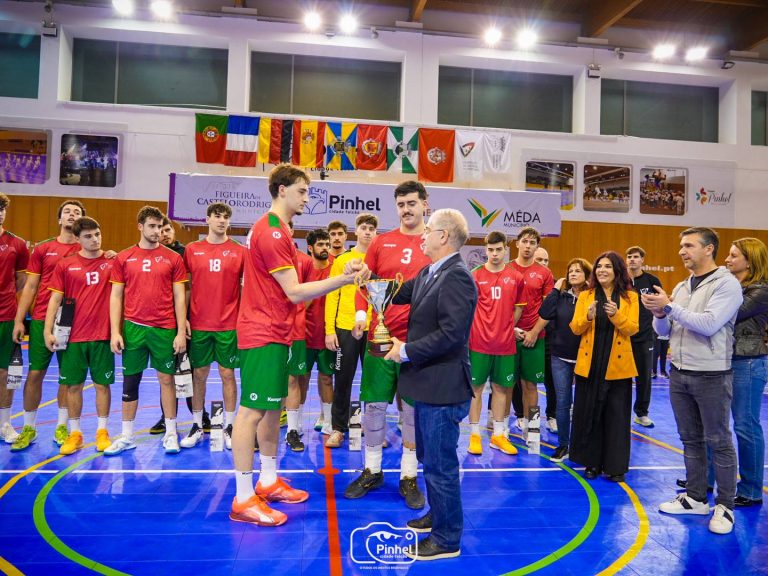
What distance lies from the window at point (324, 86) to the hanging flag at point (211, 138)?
66.6 inches

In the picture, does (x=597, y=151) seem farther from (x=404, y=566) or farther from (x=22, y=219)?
(x=22, y=219)

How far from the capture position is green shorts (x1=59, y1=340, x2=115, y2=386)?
5.02 m

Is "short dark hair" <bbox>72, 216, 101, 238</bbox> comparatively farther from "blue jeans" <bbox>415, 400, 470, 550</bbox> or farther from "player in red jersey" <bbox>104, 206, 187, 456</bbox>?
"blue jeans" <bbox>415, 400, 470, 550</bbox>

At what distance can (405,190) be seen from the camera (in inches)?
158

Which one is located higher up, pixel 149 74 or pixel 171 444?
pixel 149 74

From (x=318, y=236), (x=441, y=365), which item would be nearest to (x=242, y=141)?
(x=318, y=236)

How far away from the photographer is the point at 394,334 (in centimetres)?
408

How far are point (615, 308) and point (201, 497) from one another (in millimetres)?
3811

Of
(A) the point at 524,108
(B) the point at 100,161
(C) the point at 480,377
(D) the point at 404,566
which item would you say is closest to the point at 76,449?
(D) the point at 404,566

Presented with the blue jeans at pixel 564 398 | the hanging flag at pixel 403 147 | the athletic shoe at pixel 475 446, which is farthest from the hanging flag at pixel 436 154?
the athletic shoe at pixel 475 446

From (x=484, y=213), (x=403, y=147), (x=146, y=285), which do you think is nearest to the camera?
(x=146, y=285)

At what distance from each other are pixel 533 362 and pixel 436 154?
9478 millimetres

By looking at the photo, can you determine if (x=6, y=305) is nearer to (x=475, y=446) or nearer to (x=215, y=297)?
(x=215, y=297)

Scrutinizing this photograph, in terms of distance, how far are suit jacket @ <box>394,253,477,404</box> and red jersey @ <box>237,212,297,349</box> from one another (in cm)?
102
